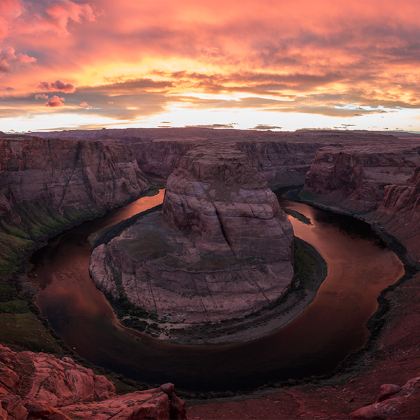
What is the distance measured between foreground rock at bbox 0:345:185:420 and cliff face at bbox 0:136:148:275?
49202 millimetres

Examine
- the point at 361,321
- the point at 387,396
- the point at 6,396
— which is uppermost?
the point at 6,396

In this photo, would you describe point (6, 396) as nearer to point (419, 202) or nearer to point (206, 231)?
point (206, 231)

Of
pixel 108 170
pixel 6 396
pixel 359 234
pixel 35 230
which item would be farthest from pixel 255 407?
pixel 108 170

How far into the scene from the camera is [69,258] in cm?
7531

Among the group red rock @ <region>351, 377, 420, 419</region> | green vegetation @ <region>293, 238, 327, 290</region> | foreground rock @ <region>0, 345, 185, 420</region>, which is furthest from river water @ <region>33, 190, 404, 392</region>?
red rock @ <region>351, 377, 420, 419</region>

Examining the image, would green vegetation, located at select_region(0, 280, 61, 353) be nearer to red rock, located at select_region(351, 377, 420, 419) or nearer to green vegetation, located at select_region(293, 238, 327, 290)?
red rock, located at select_region(351, 377, 420, 419)

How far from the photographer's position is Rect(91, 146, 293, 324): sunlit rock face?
5206 centimetres

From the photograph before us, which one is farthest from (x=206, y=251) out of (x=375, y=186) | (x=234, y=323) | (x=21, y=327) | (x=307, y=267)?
(x=375, y=186)

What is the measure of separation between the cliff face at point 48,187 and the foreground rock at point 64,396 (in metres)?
49.2

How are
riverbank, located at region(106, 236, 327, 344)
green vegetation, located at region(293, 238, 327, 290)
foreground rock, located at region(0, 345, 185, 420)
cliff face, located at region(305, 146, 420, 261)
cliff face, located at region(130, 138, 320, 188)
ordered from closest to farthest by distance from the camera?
foreground rock, located at region(0, 345, 185, 420) < riverbank, located at region(106, 236, 327, 344) < green vegetation, located at region(293, 238, 327, 290) < cliff face, located at region(305, 146, 420, 261) < cliff face, located at region(130, 138, 320, 188)

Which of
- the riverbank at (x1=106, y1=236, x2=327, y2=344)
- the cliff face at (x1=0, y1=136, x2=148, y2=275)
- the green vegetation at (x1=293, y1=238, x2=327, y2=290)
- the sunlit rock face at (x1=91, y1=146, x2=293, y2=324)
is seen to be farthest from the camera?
the cliff face at (x1=0, y1=136, x2=148, y2=275)

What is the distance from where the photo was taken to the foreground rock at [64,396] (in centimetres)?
1582

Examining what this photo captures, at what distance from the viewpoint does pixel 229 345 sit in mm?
44531

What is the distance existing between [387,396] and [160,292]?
3482 cm
